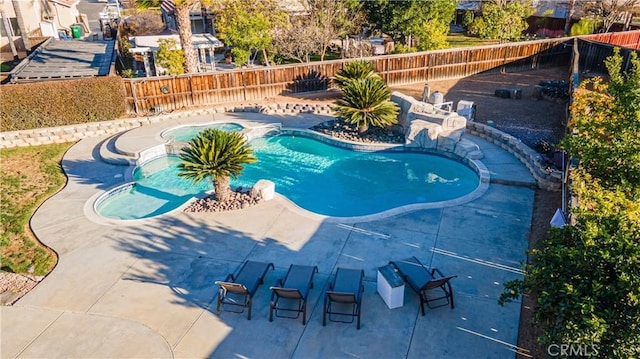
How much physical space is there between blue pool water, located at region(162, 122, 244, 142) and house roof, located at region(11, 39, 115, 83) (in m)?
6.51

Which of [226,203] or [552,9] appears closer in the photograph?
[226,203]

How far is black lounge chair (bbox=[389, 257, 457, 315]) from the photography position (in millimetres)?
8734

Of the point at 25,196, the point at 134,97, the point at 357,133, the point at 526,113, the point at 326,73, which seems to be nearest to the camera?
the point at 25,196

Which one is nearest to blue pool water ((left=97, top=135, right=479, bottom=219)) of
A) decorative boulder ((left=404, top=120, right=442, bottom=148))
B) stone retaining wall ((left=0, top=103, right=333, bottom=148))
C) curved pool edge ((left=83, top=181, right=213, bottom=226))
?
curved pool edge ((left=83, top=181, right=213, bottom=226))

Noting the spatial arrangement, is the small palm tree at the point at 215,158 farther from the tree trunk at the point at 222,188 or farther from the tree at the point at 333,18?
the tree at the point at 333,18

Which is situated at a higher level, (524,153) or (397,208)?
(524,153)

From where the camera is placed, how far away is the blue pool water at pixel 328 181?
14.3m

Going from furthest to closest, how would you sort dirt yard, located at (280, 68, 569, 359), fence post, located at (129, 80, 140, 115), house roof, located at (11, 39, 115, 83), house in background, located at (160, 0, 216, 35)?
house in background, located at (160, 0, 216, 35)
house roof, located at (11, 39, 115, 83)
fence post, located at (129, 80, 140, 115)
dirt yard, located at (280, 68, 569, 359)

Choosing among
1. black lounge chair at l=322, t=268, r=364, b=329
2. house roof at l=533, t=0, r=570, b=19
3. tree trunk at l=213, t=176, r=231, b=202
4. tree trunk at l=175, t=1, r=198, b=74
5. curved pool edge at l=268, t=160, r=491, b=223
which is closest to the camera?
black lounge chair at l=322, t=268, r=364, b=329

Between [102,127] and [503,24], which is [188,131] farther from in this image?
[503,24]

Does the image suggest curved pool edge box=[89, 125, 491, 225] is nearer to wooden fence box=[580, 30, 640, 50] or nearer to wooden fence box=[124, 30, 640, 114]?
wooden fence box=[124, 30, 640, 114]

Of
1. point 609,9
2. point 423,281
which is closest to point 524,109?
point 423,281

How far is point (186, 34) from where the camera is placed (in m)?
22.2

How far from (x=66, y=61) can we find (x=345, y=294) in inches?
990
